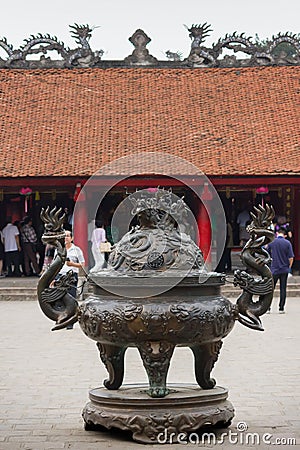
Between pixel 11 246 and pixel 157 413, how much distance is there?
17.3 meters

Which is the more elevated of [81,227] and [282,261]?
[81,227]

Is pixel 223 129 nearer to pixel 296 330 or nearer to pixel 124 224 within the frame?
pixel 296 330

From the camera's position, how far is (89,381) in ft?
31.0

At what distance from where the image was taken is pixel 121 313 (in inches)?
266

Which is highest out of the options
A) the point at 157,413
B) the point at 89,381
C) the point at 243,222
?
the point at 243,222

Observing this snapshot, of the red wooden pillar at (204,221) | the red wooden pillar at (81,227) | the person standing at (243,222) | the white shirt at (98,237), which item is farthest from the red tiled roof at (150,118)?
the white shirt at (98,237)

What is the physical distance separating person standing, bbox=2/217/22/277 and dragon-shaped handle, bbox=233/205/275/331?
1669cm

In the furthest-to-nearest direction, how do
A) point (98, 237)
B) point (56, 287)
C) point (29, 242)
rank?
point (29, 242) < point (98, 237) < point (56, 287)

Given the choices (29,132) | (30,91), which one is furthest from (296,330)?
(30,91)

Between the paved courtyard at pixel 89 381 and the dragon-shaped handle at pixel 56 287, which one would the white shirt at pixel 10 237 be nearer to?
the paved courtyard at pixel 89 381

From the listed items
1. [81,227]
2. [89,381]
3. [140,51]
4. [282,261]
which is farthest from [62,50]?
[89,381]

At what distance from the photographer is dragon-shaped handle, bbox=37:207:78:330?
721cm

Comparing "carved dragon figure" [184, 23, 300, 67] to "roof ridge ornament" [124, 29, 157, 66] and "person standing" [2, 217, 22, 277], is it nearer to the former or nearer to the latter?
"roof ridge ornament" [124, 29, 157, 66]

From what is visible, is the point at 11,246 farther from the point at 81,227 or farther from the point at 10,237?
the point at 81,227
